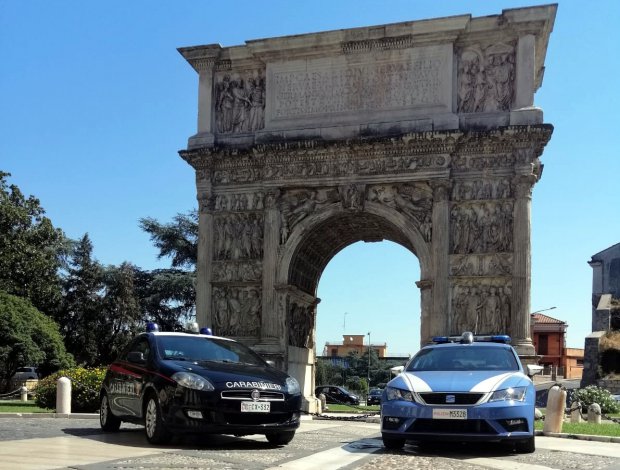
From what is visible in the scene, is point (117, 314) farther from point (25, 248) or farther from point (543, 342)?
point (543, 342)

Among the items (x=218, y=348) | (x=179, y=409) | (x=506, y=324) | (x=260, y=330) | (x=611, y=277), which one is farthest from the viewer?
(x=611, y=277)

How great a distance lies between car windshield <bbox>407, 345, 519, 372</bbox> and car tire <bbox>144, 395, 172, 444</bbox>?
3.41 meters

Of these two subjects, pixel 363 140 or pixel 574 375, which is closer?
pixel 363 140

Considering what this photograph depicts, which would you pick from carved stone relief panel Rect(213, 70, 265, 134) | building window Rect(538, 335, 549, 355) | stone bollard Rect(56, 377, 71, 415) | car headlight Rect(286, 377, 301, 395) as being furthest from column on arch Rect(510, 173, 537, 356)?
building window Rect(538, 335, 549, 355)

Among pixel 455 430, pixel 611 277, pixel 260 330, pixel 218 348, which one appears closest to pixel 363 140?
pixel 260 330

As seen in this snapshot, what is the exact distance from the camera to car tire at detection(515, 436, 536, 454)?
10.2m

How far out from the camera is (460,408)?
32.3 ft

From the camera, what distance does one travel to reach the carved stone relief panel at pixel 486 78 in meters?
22.8

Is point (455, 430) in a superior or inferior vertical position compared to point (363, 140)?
inferior

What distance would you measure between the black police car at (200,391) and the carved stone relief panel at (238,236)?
1279 cm

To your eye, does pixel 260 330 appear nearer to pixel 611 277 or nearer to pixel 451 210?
pixel 451 210

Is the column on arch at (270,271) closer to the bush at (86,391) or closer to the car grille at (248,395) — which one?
the bush at (86,391)

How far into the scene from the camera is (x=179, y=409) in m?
9.85

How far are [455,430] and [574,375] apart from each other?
64.3 m
